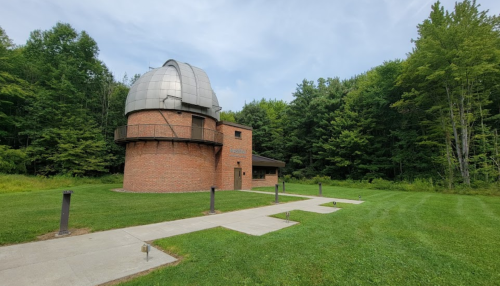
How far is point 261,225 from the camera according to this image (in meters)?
6.60

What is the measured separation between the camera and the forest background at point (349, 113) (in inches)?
718

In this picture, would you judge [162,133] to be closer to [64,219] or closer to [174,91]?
[174,91]

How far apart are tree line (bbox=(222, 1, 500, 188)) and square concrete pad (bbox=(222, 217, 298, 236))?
18.3 m

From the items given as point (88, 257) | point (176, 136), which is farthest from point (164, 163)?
point (88, 257)

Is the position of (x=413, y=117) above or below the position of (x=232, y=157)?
above

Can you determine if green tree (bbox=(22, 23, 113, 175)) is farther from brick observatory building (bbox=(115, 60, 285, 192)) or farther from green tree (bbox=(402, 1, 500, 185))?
green tree (bbox=(402, 1, 500, 185))

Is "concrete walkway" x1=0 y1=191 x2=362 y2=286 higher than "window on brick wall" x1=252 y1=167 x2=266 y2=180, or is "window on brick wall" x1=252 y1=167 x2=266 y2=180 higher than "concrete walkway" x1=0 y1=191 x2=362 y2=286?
"window on brick wall" x1=252 y1=167 x2=266 y2=180

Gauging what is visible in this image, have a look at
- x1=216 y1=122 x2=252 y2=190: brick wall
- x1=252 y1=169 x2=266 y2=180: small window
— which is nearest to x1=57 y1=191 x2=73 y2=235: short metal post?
x1=216 y1=122 x2=252 y2=190: brick wall

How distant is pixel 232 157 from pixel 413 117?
67.6ft

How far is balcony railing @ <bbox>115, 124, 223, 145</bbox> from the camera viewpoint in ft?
51.9

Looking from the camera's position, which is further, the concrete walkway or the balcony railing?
the balcony railing

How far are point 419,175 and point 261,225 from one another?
2464 centimetres

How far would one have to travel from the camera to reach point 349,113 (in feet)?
99.5

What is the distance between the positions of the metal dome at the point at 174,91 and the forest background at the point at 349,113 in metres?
14.4
